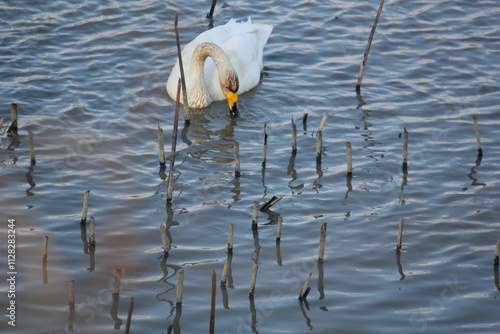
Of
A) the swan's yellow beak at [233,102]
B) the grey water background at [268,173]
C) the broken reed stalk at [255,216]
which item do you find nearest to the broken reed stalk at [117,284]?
the grey water background at [268,173]

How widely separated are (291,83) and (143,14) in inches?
173

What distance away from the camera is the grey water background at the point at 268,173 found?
7746 millimetres

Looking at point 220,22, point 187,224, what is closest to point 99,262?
point 187,224

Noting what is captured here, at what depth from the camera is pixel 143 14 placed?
54.0 ft


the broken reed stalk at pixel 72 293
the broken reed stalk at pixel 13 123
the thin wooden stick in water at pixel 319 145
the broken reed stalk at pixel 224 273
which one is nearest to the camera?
the broken reed stalk at pixel 72 293

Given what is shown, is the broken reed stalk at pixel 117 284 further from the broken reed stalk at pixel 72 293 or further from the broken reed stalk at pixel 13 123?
the broken reed stalk at pixel 13 123

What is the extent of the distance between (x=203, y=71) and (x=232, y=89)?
103 cm

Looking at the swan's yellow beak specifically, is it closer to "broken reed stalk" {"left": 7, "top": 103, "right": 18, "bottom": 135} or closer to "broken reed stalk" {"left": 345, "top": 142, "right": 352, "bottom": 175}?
"broken reed stalk" {"left": 345, "top": 142, "right": 352, "bottom": 175}

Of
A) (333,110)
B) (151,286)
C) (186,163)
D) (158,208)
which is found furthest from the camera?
(333,110)

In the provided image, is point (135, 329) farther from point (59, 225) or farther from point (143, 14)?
point (143, 14)

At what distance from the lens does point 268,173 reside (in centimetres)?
1061

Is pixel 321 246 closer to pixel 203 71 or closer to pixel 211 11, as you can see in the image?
pixel 203 71

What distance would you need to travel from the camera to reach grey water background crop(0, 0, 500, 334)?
25.4ft

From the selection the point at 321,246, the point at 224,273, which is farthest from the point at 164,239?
the point at 321,246
